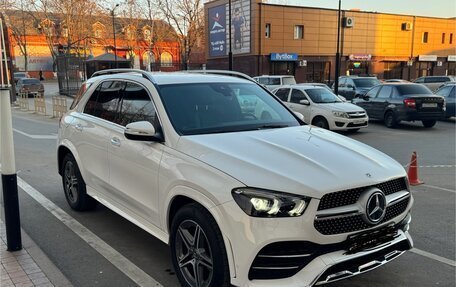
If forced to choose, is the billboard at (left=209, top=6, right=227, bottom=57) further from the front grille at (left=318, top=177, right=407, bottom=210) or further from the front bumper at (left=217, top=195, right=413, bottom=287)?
the front bumper at (left=217, top=195, right=413, bottom=287)

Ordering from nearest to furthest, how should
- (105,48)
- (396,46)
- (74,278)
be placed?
(74,278) → (396,46) → (105,48)

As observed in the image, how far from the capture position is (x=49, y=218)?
5.66 meters

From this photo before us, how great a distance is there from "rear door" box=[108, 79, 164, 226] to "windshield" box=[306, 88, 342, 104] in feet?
35.5

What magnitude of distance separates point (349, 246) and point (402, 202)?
78 cm

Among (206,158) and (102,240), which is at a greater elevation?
(206,158)

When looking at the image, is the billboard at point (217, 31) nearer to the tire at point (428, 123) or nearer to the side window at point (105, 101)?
the tire at point (428, 123)

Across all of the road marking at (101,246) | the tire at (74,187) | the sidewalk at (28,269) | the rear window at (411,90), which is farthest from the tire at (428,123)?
the sidewalk at (28,269)

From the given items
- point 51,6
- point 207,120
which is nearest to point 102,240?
point 207,120

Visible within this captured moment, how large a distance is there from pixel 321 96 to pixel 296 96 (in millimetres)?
857

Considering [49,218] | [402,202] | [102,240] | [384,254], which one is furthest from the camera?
[49,218]

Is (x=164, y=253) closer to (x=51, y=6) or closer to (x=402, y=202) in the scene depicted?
(x=402, y=202)

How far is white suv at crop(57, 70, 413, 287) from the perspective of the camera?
2930mm

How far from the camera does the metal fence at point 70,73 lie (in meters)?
34.4

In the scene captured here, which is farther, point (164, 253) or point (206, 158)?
point (164, 253)
